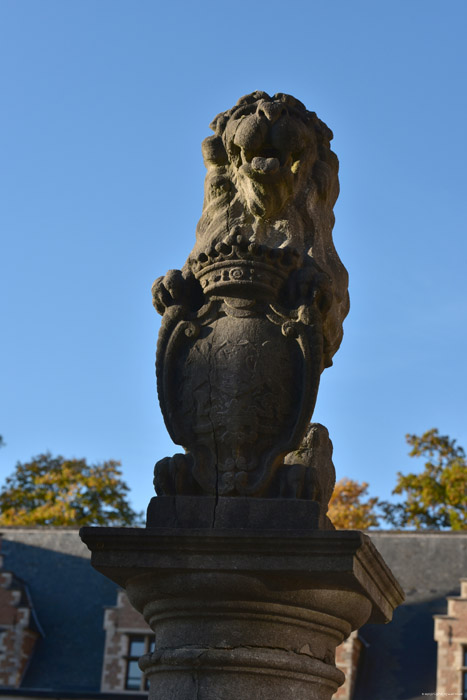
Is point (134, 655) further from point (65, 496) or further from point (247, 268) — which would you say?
point (247, 268)

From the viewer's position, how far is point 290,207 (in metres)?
5.71

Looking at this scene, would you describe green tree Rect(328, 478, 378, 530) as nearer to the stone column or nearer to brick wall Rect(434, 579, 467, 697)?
brick wall Rect(434, 579, 467, 697)

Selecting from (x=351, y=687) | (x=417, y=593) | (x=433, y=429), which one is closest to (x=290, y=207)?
(x=351, y=687)

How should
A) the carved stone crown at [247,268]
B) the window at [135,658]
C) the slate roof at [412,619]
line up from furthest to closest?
1. the window at [135,658]
2. the slate roof at [412,619]
3. the carved stone crown at [247,268]

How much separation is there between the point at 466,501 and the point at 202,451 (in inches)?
→ 1076

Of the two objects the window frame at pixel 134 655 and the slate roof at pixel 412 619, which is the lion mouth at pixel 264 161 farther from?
the window frame at pixel 134 655

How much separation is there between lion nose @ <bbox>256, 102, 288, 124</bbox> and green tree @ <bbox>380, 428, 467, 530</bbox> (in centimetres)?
2610

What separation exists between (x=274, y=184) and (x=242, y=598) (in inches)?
85.1

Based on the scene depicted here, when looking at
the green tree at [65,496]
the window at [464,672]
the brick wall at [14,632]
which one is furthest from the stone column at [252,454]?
the green tree at [65,496]

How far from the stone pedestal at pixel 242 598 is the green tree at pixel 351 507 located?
25.5 m

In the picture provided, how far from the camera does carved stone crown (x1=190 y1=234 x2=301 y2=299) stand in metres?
5.31

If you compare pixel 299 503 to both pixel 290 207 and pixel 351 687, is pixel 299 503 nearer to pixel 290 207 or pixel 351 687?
pixel 290 207

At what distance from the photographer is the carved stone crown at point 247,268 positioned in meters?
5.31

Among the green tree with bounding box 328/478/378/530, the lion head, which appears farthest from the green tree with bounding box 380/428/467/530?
the lion head
